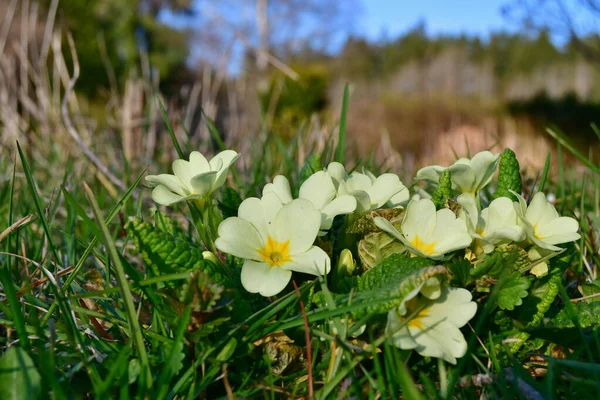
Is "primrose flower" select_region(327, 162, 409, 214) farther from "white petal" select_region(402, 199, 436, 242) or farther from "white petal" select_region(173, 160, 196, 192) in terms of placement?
"white petal" select_region(173, 160, 196, 192)

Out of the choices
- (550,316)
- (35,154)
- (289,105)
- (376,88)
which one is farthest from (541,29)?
(376,88)

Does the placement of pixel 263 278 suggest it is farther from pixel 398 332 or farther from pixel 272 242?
pixel 398 332

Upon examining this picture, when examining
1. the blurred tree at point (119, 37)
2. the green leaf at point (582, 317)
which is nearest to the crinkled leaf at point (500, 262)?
the green leaf at point (582, 317)

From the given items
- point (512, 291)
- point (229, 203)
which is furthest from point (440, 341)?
point (229, 203)

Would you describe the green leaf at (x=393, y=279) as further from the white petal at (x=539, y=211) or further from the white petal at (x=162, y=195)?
the white petal at (x=162, y=195)

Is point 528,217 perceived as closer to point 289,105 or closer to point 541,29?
point 541,29

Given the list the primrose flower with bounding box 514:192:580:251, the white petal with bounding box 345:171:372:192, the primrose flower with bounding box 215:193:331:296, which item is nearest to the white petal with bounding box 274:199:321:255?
the primrose flower with bounding box 215:193:331:296
